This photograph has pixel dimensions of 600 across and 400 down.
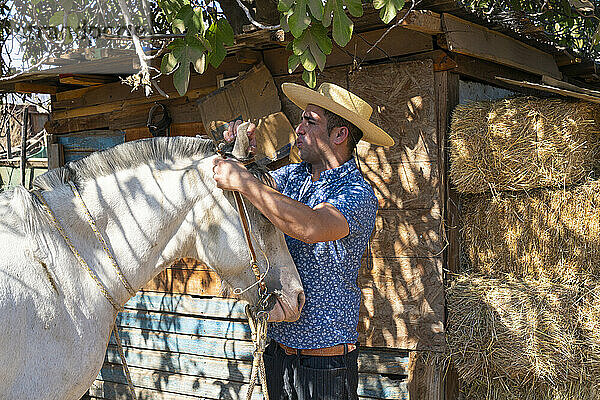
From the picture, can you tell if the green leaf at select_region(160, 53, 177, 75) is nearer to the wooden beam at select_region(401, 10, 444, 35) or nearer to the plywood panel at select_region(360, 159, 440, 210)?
the wooden beam at select_region(401, 10, 444, 35)

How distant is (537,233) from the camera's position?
137 inches

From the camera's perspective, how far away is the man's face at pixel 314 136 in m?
2.61

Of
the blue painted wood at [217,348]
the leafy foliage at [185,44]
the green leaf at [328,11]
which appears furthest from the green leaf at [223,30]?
the blue painted wood at [217,348]

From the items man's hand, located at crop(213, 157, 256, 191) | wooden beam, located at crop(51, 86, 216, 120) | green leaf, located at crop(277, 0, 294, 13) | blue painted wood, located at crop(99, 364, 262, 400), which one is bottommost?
blue painted wood, located at crop(99, 364, 262, 400)

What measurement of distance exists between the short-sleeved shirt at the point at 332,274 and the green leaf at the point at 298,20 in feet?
2.05

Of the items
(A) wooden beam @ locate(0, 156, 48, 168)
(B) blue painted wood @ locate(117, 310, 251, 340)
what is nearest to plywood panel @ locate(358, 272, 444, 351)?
(B) blue painted wood @ locate(117, 310, 251, 340)

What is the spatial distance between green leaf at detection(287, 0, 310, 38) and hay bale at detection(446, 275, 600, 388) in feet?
6.11

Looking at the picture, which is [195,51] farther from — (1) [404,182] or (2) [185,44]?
(1) [404,182]

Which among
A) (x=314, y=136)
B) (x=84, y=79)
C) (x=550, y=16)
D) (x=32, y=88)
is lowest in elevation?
(x=314, y=136)

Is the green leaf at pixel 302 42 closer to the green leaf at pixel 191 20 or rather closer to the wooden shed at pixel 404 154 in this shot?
the green leaf at pixel 191 20

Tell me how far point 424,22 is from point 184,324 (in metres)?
2.86

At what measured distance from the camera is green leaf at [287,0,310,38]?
7.55 ft

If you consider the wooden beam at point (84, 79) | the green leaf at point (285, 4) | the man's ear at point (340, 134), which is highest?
the wooden beam at point (84, 79)

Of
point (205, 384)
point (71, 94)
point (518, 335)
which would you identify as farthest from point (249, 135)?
point (71, 94)
